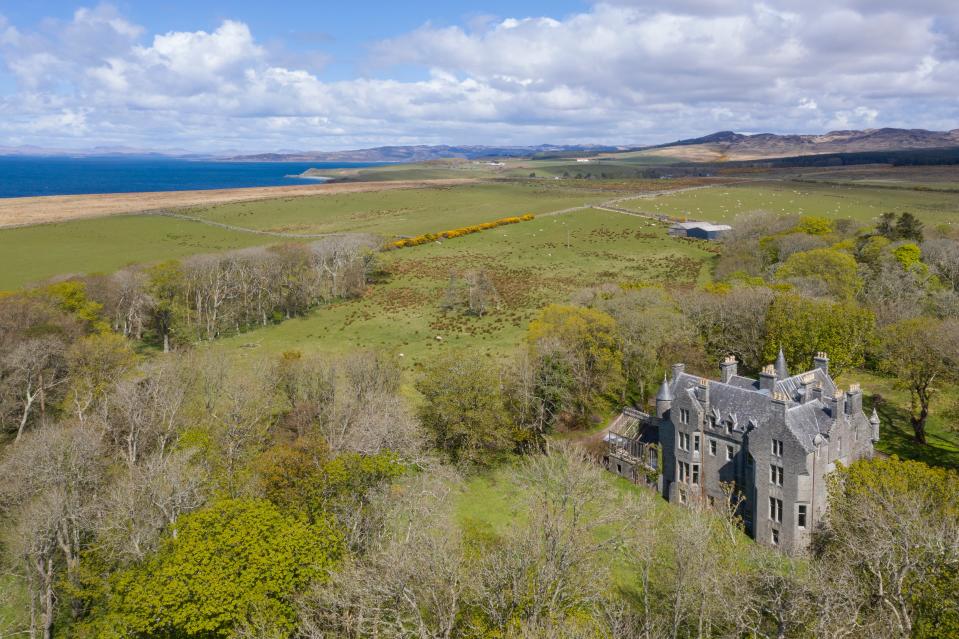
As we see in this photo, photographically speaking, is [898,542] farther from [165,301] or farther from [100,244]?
[100,244]

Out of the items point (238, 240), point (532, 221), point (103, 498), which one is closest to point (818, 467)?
point (103, 498)

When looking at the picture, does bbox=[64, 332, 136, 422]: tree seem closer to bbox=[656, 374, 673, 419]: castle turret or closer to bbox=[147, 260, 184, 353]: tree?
bbox=[147, 260, 184, 353]: tree

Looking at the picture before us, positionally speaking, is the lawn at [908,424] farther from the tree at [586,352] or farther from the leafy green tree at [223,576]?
the leafy green tree at [223,576]

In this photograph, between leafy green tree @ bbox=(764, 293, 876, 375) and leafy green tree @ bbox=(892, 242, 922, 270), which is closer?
leafy green tree @ bbox=(764, 293, 876, 375)

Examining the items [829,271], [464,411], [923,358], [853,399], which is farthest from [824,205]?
[464,411]

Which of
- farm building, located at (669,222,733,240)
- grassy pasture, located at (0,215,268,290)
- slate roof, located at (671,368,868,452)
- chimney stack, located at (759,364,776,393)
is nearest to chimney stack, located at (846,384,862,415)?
slate roof, located at (671,368,868,452)

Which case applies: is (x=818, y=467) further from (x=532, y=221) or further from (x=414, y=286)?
(x=532, y=221)
